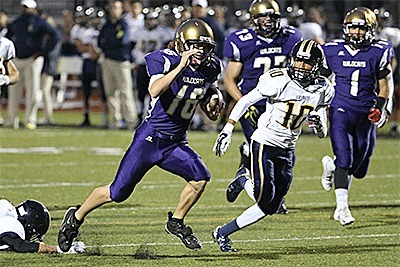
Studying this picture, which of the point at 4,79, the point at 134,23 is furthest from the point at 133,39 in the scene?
the point at 4,79

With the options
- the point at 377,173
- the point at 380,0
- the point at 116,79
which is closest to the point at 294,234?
the point at 377,173

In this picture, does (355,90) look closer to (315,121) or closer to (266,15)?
(266,15)

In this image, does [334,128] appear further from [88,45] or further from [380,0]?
[380,0]

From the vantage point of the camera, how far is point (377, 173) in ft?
32.8

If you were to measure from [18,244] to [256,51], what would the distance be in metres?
2.91

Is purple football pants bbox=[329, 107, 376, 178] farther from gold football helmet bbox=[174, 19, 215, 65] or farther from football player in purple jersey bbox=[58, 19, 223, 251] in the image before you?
gold football helmet bbox=[174, 19, 215, 65]

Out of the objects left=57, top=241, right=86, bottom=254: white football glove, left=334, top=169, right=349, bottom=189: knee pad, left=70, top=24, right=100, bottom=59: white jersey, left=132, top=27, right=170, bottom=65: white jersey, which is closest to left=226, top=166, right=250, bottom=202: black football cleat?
left=334, top=169, right=349, bottom=189: knee pad

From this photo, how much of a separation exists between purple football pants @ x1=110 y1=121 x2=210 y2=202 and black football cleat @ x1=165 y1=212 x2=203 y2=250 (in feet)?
0.96

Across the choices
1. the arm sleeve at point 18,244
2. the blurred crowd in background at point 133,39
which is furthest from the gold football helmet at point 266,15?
the blurred crowd in background at point 133,39

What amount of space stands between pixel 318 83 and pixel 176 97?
901 millimetres

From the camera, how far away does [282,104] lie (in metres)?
6.06

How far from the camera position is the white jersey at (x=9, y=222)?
554 centimetres

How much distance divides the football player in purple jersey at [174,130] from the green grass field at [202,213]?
0.23m

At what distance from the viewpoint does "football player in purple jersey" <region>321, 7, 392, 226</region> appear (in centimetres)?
718
